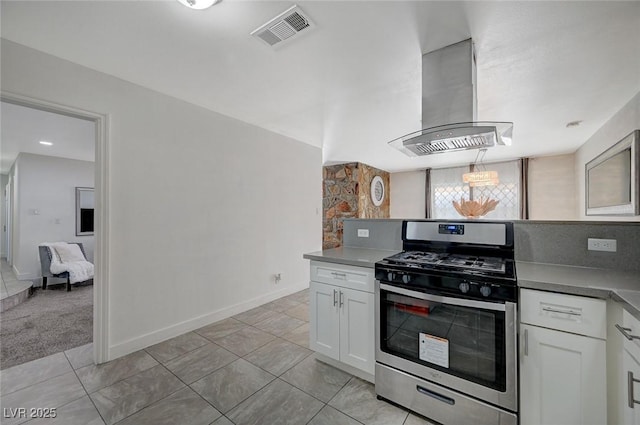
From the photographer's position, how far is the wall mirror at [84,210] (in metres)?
5.35

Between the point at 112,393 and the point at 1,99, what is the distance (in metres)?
2.21

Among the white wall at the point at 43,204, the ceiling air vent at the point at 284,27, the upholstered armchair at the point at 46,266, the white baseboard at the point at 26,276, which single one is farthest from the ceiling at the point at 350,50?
the white baseboard at the point at 26,276

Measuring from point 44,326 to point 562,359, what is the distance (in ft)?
15.1

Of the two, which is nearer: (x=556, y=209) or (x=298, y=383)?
(x=298, y=383)

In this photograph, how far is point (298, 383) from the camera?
6.38 ft

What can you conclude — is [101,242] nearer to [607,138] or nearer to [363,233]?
[363,233]

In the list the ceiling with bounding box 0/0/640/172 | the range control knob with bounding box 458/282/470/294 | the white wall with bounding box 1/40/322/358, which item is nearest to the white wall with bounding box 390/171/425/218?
the ceiling with bounding box 0/0/640/172

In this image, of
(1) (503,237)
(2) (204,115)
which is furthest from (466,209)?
(2) (204,115)

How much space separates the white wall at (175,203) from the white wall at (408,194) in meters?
4.28

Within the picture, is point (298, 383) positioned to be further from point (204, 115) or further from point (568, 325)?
point (204, 115)

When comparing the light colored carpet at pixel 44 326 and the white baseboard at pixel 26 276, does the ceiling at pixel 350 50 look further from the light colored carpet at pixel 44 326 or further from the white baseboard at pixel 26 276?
the white baseboard at pixel 26 276

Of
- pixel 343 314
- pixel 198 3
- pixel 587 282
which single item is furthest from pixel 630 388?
pixel 198 3

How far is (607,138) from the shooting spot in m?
3.30

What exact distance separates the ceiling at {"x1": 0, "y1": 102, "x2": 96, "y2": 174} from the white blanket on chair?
5.55ft
